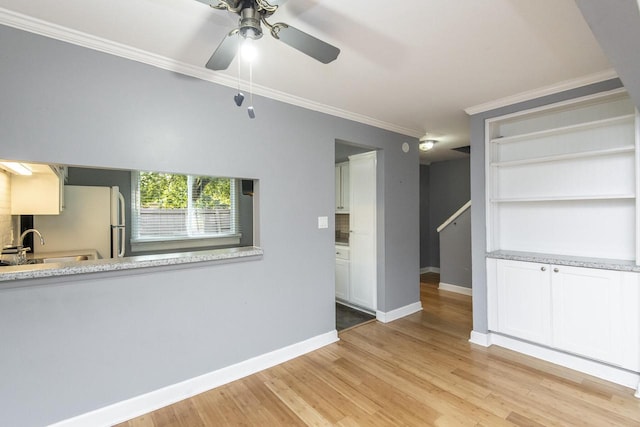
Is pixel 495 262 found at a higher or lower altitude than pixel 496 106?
lower

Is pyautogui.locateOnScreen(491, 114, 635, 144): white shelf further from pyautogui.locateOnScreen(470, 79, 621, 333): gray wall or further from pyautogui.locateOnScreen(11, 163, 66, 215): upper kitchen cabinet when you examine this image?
pyautogui.locateOnScreen(11, 163, 66, 215): upper kitchen cabinet

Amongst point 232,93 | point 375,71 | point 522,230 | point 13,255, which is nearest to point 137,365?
point 13,255

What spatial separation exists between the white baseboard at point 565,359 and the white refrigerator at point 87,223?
4.09 metres

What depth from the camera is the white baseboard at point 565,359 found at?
228 centimetres

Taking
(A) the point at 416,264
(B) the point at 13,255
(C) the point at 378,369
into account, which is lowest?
(C) the point at 378,369

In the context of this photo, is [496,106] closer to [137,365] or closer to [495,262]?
[495,262]

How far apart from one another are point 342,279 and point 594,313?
2.70m

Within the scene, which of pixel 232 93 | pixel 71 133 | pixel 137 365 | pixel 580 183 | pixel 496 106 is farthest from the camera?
pixel 496 106

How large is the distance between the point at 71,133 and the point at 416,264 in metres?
3.84

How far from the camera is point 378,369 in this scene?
8.43 ft

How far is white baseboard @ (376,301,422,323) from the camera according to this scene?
3.68 m

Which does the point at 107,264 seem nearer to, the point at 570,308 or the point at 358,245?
the point at 358,245

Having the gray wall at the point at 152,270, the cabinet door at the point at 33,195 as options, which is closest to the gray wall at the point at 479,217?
the gray wall at the point at 152,270

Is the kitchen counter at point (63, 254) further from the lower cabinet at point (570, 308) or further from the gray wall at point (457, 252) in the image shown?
the gray wall at point (457, 252)
